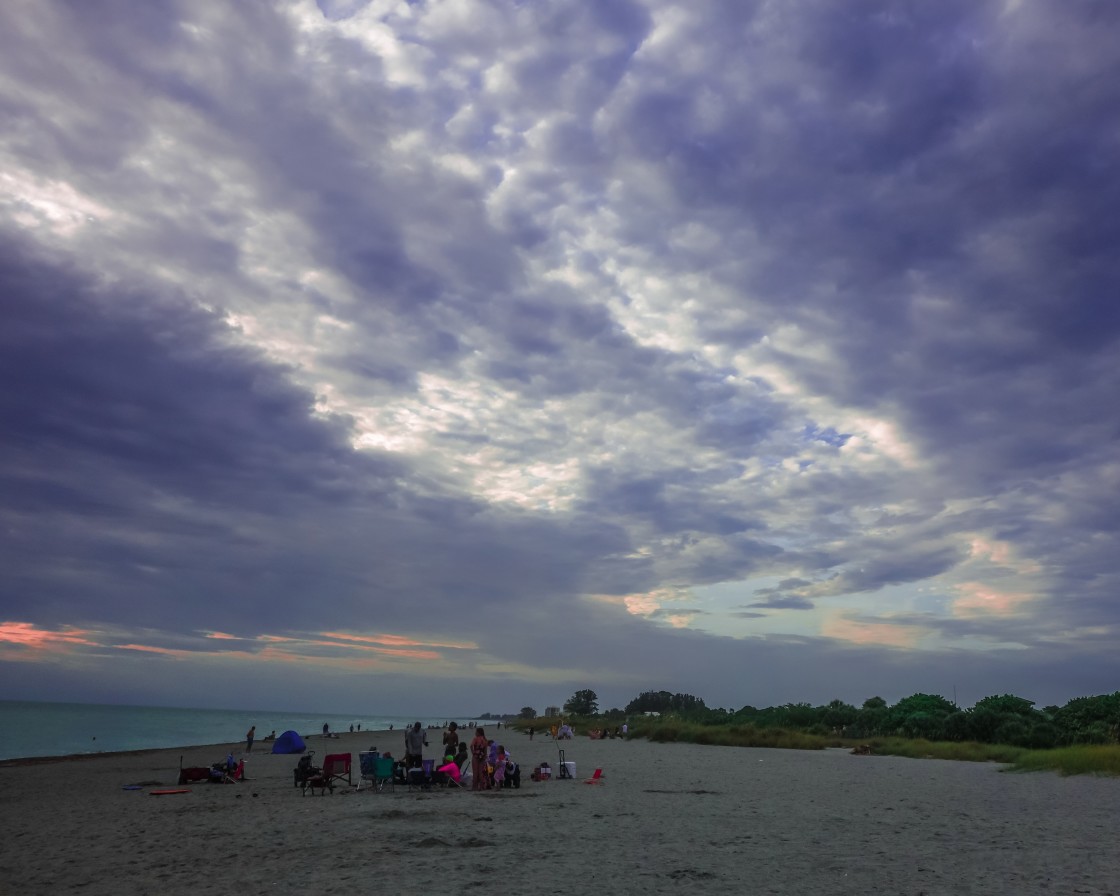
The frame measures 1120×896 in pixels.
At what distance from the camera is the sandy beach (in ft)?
32.3

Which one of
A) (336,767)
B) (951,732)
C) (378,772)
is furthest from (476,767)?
(951,732)

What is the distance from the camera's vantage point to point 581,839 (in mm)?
12992

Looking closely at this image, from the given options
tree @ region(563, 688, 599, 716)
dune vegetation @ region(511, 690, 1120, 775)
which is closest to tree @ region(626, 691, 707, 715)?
tree @ region(563, 688, 599, 716)

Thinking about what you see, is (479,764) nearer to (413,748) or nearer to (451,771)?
(451,771)

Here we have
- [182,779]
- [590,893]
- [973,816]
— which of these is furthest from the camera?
[182,779]

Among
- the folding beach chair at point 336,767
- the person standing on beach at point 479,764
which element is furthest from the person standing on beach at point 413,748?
the person standing on beach at point 479,764

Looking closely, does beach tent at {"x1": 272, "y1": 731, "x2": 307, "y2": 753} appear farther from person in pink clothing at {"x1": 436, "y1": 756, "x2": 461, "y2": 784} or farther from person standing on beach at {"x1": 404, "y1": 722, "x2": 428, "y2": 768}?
person in pink clothing at {"x1": 436, "y1": 756, "x2": 461, "y2": 784}

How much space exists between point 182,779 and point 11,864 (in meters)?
13.8

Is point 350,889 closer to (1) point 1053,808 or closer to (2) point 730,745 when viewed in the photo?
(1) point 1053,808

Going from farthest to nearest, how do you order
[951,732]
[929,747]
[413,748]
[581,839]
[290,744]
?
[951,732]
[929,747]
[290,744]
[413,748]
[581,839]

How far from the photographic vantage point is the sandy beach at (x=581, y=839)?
32.3 ft

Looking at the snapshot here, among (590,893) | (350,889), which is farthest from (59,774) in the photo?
(590,893)

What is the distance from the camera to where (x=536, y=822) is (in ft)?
48.9

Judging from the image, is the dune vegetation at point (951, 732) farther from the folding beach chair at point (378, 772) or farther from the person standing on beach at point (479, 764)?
the folding beach chair at point (378, 772)
